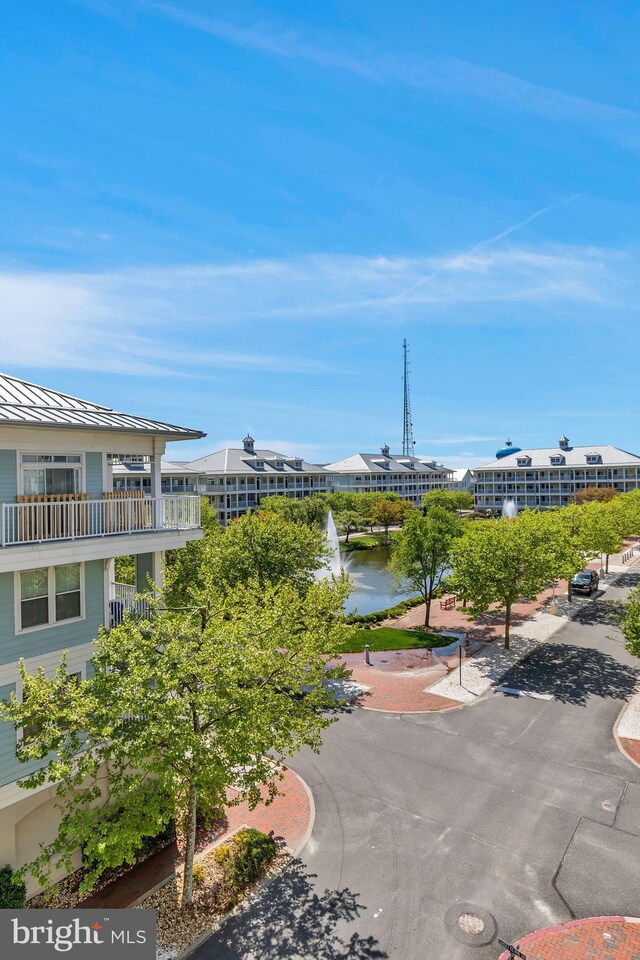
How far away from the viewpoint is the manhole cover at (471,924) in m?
10.2

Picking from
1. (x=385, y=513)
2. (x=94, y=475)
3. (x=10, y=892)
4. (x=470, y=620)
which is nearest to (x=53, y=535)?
(x=94, y=475)

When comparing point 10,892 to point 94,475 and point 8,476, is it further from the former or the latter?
point 94,475

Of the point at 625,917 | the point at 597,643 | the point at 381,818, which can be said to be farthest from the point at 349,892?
the point at 597,643

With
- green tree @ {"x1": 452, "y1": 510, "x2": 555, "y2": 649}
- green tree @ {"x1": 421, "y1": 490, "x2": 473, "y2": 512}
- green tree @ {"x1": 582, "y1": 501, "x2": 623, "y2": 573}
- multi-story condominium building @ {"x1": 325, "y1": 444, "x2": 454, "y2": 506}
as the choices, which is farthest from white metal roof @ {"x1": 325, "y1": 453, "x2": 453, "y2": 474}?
green tree @ {"x1": 452, "y1": 510, "x2": 555, "y2": 649}

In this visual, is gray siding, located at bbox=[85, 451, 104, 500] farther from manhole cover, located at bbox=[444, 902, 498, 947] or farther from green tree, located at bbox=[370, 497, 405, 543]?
green tree, located at bbox=[370, 497, 405, 543]

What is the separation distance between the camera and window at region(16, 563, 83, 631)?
37.0 feet

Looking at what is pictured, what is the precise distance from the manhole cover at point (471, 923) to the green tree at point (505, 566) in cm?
1490

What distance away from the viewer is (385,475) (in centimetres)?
10838

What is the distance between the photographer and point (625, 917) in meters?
10.6

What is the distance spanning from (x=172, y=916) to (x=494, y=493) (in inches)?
3915

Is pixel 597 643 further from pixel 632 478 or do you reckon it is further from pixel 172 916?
pixel 632 478

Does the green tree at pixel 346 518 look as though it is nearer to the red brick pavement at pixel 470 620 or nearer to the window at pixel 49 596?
the red brick pavement at pixel 470 620

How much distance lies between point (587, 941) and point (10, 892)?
11.7m

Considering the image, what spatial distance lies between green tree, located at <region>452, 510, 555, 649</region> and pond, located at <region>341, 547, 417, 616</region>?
636cm
